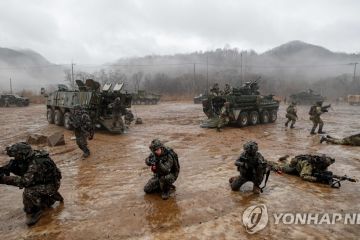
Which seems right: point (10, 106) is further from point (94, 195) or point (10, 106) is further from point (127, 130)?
point (94, 195)

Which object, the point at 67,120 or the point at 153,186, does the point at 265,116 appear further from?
the point at 153,186

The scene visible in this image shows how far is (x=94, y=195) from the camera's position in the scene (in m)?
6.20

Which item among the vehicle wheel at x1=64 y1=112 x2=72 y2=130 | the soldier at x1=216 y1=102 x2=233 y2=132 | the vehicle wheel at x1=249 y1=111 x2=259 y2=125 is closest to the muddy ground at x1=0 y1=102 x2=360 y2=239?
the soldier at x1=216 y1=102 x2=233 y2=132

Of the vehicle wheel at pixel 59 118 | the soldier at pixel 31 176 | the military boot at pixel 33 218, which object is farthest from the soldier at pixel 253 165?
the vehicle wheel at pixel 59 118

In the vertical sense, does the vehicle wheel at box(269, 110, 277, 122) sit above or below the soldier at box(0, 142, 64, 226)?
below

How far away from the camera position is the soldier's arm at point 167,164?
19.4 feet

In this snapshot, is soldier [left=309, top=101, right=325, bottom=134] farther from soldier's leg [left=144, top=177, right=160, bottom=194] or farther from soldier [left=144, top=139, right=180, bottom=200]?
soldier's leg [left=144, top=177, right=160, bottom=194]

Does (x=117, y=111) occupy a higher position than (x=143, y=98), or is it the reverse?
(x=117, y=111)

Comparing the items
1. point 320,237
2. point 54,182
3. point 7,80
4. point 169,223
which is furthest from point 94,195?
point 7,80

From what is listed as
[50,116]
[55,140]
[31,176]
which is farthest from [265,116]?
[31,176]

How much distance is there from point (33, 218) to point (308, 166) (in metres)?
5.05

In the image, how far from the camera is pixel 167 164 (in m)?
5.96

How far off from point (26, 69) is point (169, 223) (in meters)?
78.4

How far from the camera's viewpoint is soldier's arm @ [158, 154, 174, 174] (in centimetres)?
591
